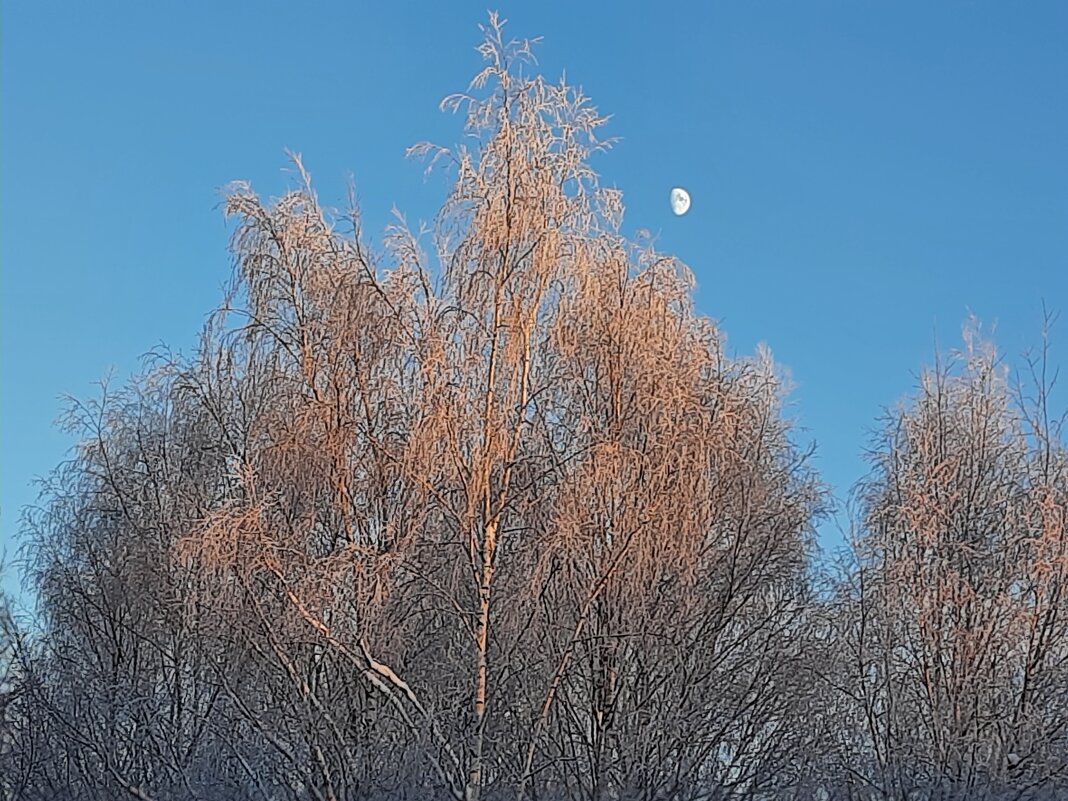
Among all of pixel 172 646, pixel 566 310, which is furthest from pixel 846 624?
pixel 172 646

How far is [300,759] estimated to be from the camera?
998cm

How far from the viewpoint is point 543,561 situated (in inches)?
355

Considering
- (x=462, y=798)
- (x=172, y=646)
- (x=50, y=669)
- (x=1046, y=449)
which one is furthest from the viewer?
(x=50, y=669)

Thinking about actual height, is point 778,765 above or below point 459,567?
below

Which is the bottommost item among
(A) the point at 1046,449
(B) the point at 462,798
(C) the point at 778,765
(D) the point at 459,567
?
(B) the point at 462,798

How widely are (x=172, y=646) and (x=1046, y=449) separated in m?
8.63

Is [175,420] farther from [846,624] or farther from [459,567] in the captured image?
[846,624]

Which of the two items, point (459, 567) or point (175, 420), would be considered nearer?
point (459, 567)

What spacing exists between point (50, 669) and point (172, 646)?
1.90 m

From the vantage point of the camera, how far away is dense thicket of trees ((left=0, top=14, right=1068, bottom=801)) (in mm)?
9328

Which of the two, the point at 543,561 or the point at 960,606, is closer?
the point at 543,561

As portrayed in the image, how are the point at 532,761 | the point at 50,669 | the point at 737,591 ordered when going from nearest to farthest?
the point at 532,761 → the point at 737,591 → the point at 50,669

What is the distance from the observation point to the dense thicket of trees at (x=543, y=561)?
9328 millimetres

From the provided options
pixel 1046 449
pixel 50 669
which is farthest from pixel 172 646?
pixel 1046 449
